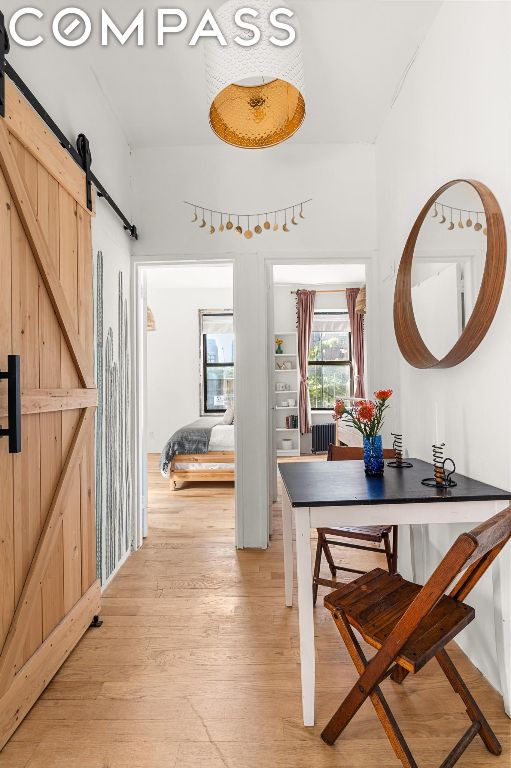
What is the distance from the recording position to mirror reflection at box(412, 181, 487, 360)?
1876 millimetres

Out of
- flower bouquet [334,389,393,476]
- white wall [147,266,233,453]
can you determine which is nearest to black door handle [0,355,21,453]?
flower bouquet [334,389,393,476]

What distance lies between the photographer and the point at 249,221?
132 inches

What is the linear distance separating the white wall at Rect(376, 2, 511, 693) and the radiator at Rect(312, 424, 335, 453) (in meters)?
4.41

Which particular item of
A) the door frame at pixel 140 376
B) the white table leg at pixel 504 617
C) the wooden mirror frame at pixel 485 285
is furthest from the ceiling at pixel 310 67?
the white table leg at pixel 504 617

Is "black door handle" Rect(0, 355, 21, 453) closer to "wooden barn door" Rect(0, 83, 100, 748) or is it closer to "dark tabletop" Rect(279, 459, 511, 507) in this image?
"wooden barn door" Rect(0, 83, 100, 748)

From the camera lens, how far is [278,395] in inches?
291

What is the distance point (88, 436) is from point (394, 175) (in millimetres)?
2303

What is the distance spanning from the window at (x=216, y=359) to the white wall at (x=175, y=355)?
10cm

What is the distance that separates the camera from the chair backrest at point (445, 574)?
1.17 meters

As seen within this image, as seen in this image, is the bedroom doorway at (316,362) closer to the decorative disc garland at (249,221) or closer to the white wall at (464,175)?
the decorative disc garland at (249,221)

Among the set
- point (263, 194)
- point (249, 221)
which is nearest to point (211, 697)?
point (249, 221)

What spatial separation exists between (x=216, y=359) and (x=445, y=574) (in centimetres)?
661

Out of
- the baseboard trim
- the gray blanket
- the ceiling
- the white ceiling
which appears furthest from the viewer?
the white ceiling

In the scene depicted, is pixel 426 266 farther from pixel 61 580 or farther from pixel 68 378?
pixel 61 580
